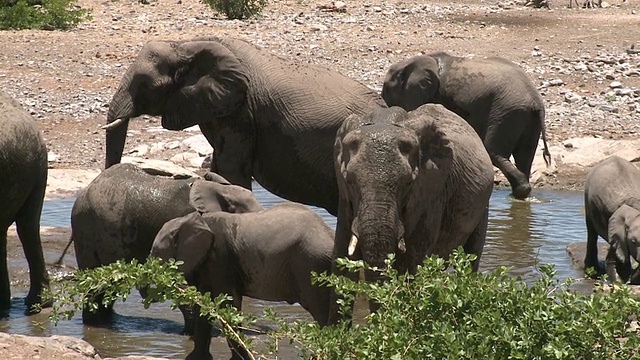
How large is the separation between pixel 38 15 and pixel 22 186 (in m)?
13.5

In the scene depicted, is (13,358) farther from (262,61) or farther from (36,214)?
(262,61)

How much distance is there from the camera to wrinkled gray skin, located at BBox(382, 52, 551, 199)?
13477 mm

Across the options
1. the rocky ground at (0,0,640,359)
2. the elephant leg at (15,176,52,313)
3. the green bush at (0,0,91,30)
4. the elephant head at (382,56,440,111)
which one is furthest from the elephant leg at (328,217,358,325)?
the green bush at (0,0,91,30)

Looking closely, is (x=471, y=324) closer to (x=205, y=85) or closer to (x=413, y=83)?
(x=205, y=85)

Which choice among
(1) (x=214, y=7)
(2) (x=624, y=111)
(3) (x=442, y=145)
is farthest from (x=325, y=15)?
(3) (x=442, y=145)

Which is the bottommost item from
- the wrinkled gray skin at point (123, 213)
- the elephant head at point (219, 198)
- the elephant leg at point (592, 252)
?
the elephant leg at point (592, 252)

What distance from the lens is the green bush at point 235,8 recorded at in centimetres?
2377

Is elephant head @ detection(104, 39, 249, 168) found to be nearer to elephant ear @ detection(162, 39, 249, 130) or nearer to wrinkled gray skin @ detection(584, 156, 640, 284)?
elephant ear @ detection(162, 39, 249, 130)

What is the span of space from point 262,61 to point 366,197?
12.5 feet

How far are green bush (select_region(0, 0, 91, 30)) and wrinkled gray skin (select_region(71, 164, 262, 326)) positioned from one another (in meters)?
13.3

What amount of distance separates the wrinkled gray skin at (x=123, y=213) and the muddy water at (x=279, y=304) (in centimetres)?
20

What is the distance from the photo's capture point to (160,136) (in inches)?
597

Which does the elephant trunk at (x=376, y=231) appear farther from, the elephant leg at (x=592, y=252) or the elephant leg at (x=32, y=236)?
the elephant leg at (x=592, y=252)

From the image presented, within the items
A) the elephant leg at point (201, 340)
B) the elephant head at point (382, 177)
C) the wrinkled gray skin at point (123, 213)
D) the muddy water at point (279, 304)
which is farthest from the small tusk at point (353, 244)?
the wrinkled gray skin at point (123, 213)
